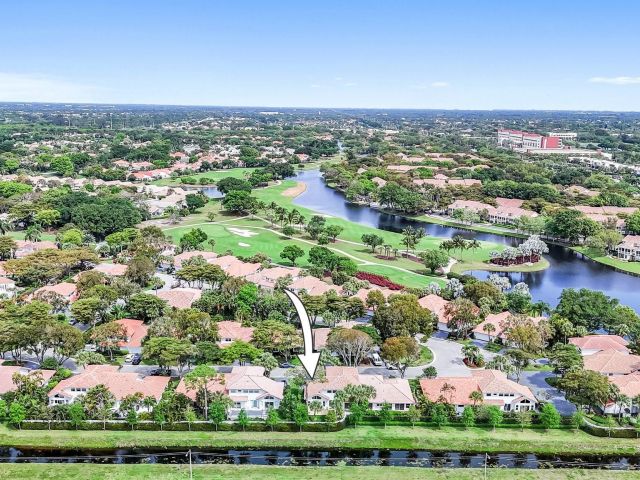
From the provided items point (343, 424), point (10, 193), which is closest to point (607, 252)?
point (343, 424)

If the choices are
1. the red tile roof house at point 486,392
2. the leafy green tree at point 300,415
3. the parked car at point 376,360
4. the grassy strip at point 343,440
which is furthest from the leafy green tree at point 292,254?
the grassy strip at point 343,440

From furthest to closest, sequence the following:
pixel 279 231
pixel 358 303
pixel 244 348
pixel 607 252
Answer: pixel 279 231 → pixel 607 252 → pixel 358 303 → pixel 244 348

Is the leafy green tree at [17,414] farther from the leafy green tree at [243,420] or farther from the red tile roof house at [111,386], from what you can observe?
the leafy green tree at [243,420]

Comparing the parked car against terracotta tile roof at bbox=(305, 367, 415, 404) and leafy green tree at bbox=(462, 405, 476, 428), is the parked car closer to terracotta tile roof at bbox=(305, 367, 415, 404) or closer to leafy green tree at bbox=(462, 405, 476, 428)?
terracotta tile roof at bbox=(305, 367, 415, 404)

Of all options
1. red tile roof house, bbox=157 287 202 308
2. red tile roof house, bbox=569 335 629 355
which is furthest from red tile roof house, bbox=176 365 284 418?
red tile roof house, bbox=569 335 629 355

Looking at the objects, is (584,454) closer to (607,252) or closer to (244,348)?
(244,348)

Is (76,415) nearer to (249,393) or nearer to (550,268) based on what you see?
(249,393)

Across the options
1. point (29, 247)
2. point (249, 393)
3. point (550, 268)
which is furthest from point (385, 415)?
point (29, 247)
